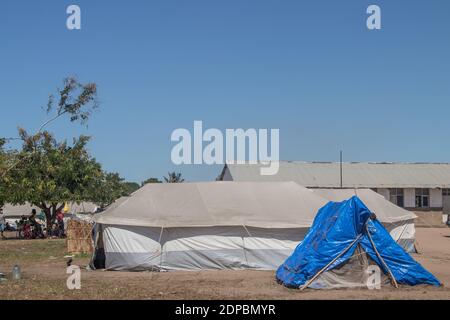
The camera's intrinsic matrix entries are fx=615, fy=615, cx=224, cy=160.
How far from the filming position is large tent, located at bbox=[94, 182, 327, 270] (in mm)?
18828

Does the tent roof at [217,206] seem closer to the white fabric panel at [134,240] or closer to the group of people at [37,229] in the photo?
the white fabric panel at [134,240]

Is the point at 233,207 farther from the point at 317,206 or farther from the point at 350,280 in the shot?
the point at 350,280

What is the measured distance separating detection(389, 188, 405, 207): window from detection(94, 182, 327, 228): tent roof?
3230cm

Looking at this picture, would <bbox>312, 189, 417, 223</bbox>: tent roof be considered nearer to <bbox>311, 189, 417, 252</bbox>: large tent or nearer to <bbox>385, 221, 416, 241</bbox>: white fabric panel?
<bbox>311, 189, 417, 252</bbox>: large tent

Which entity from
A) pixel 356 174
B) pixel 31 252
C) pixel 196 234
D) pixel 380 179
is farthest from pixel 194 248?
pixel 356 174

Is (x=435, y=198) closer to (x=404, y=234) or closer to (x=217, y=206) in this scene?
(x=404, y=234)

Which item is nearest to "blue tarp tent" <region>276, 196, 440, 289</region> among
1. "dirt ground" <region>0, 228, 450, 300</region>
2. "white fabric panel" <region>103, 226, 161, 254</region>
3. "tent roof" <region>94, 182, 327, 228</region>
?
"dirt ground" <region>0, 228, 450, 300</region>

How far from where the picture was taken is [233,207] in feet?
66.1

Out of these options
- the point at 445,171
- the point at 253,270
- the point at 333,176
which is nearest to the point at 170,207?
the point at 253,270

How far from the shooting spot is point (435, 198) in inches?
2078

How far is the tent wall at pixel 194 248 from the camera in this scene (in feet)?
61.8

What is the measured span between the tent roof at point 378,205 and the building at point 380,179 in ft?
78.4
